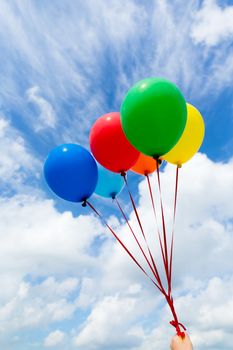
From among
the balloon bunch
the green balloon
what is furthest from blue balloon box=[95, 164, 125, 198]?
the green balloon

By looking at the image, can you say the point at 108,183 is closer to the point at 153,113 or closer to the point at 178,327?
the point at 153,113

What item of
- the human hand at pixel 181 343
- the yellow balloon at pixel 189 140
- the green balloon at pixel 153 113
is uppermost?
the yellow balloon at pixel 189 140

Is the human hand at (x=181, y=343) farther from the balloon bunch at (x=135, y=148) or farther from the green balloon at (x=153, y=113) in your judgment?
the green balloon at (x=153, y=113)

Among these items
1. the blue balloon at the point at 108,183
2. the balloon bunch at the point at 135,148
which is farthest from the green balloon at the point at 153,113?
the blue balloon at the point at 108,183

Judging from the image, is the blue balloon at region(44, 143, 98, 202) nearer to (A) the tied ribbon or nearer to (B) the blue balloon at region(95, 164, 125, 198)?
(B) the blue balloon at region(95, 164, 125, 198)

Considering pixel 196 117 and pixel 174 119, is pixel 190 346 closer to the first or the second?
pixel 174 119
